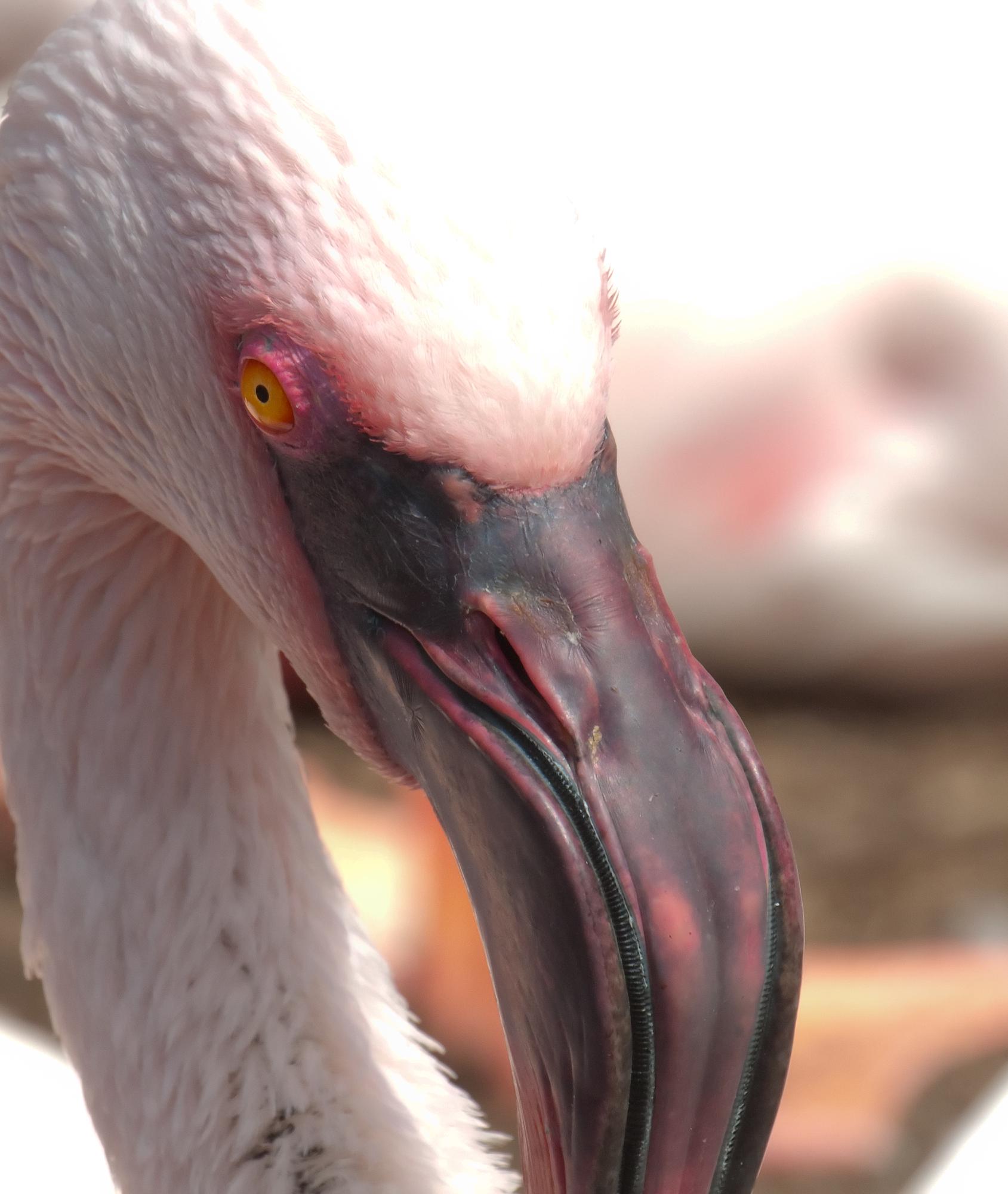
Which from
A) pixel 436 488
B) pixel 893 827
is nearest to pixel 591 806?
pixel 436 488

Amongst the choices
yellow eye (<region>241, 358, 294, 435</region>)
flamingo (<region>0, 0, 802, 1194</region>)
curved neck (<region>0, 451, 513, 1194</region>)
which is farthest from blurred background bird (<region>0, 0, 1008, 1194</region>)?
yellow eye (<region>241, 358, 294, 435</region>)

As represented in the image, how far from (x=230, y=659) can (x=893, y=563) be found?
3236 millimetres

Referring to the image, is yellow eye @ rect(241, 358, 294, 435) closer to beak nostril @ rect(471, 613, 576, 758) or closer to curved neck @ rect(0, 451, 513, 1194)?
beak nostril @ rect(471, 613, 576, 758)

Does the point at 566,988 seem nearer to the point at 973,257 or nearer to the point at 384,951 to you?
the point at 384,951

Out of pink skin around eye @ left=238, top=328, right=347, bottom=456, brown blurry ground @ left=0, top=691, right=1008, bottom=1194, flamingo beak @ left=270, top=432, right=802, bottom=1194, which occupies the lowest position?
flamingo beak @ left=270, top=432, right=802, bottom=1194

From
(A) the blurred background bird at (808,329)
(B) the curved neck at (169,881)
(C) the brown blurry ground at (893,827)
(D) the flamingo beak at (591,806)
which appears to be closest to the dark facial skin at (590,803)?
(D) the flamingo beak at (591,806)

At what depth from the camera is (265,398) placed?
1221 millimetres

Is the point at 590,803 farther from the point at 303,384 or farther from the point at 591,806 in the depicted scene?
the point at 303,384

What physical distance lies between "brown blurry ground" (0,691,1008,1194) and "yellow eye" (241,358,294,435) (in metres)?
2.96

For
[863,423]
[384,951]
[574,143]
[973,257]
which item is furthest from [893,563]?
[384,951]

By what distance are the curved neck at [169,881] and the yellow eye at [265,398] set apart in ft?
1.25

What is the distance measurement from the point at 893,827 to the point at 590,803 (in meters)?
3.90

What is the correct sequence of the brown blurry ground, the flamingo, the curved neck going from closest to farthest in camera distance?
1. the flamingo
2. the curved neck
3. the brown blurry ground

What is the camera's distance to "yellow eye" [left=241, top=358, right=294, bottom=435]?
1203 mm
